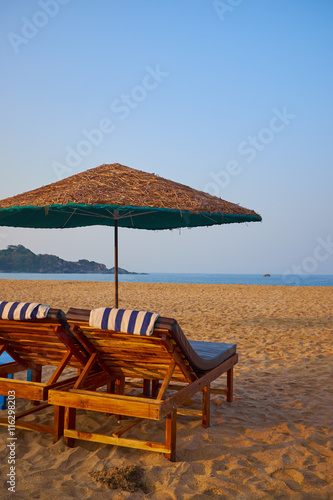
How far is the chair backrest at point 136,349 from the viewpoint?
264 cm

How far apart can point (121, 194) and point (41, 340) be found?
1.67 m

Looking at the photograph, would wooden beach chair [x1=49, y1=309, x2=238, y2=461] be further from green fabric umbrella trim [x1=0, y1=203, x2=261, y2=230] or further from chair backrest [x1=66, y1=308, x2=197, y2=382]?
green fabric umbrella trim [x1=0, y1=203, x2=261, y2=230]

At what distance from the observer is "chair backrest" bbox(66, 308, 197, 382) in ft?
8.66

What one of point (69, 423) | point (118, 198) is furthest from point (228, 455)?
point (118, 198)

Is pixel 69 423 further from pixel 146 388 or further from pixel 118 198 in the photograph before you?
pixel 118 198

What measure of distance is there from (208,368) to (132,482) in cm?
113

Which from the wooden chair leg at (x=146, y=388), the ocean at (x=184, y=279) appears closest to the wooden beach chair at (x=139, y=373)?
the wooden chair leg at (x=146, y=388)

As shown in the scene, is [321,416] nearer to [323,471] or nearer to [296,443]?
[296,443]

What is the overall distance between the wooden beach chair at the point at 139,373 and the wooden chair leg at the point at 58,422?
0.08 m

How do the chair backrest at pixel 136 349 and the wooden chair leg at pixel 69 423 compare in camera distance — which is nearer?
the chair backrest at pixel 136 349

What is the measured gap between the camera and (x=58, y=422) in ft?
9.69

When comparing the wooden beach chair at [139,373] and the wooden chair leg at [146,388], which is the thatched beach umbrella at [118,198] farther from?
the wooden chair leg at [146,388]

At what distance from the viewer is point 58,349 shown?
3217mm

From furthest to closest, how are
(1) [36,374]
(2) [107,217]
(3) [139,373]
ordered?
(2) [107,217], (1) [36,374], (3) [139,373]
